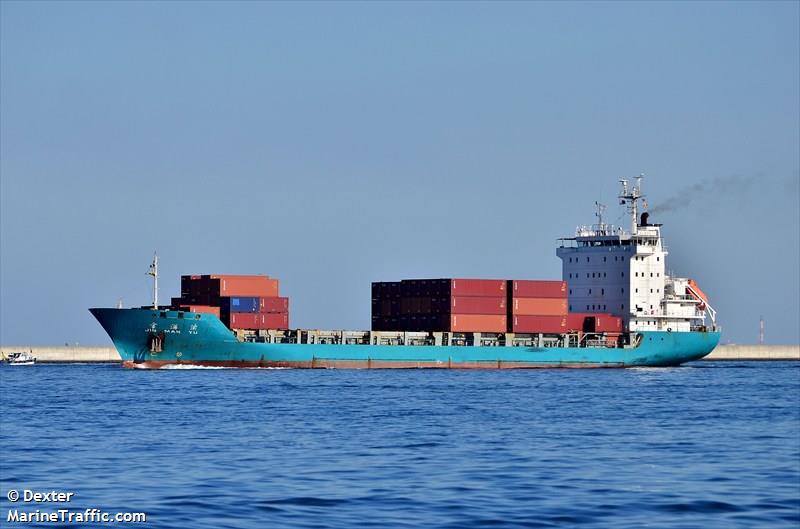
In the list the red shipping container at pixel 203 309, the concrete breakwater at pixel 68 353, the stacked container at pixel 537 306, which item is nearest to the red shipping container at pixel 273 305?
the red shipping container at pixel 203 309

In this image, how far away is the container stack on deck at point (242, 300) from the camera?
7150cm

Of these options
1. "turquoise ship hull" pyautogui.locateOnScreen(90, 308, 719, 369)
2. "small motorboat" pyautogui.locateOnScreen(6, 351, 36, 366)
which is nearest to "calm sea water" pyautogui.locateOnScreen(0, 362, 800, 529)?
"turquoise ship hull" pyautogui.locateOnScreen(90, 308, 719, 369)

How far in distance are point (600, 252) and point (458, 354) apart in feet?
46.0

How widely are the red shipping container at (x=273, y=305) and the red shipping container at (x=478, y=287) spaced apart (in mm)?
9730

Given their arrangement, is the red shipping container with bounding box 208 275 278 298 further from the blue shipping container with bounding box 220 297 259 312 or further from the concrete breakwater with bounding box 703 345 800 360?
the concrete breakwater with bounding box 703 345 800 360

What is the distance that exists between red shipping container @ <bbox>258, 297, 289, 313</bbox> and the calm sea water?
2349 centimetres

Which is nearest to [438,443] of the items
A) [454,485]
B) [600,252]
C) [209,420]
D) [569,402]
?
[454,485]

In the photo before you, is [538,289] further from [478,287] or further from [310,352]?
[310,352]

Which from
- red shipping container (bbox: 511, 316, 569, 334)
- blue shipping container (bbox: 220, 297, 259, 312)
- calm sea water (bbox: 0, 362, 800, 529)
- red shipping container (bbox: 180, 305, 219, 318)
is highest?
blue shipping container (bbox: 220, 297, 259, 312)

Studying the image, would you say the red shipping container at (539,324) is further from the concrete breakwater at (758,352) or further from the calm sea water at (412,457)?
the concrete breakwater at (758,352)

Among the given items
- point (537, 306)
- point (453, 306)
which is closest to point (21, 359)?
point (453, 306)

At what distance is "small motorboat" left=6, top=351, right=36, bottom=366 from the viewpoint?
9806 cm

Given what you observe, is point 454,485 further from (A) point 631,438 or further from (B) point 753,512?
(A) point 631,438

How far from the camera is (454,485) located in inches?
879
